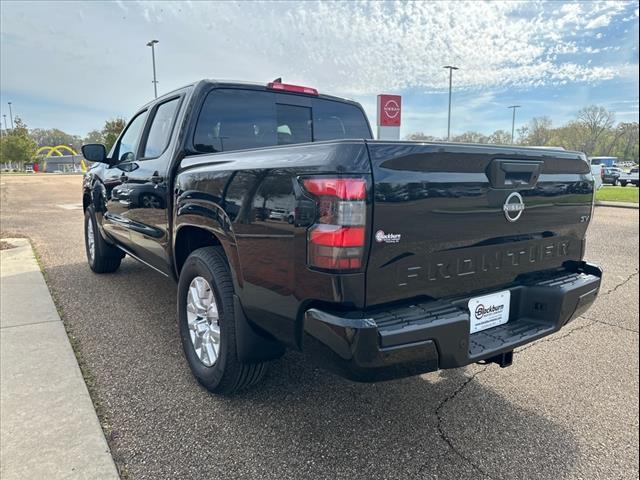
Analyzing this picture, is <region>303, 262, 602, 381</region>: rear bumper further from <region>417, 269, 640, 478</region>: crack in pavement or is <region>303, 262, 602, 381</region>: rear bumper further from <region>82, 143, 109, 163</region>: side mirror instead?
<region>82, 143, 109, 163</region>: side mirror

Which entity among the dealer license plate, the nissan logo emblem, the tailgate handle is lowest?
the dealer license plate

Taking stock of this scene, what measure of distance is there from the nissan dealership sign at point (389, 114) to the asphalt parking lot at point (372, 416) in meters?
7.07

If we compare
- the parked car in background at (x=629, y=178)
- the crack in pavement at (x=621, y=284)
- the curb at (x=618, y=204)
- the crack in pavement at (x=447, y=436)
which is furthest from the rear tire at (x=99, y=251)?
the parked car in background at (x=629, y=178)

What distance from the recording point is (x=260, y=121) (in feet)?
11.5

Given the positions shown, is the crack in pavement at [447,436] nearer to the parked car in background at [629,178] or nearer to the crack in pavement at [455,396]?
the crack in pavement at [455,396]

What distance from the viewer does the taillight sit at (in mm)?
1789

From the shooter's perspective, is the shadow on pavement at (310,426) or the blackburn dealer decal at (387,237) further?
the shadow on pavement at (310,426)

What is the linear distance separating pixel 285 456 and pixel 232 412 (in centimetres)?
51

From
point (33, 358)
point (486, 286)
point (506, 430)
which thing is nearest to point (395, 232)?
point (486, 286)

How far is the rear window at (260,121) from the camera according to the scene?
10.8 feet


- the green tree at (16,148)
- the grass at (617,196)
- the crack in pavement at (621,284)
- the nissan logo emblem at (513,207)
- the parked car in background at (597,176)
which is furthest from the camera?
the green tree at (16,148)

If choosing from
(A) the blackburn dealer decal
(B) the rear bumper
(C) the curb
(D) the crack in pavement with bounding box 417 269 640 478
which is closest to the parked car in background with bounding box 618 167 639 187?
(C) the curb

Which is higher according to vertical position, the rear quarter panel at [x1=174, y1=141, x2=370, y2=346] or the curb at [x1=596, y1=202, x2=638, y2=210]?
the rear quarter panel at [x1=174, y1=141, x2=370, y2=346]

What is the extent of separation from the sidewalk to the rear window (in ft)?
5.86
